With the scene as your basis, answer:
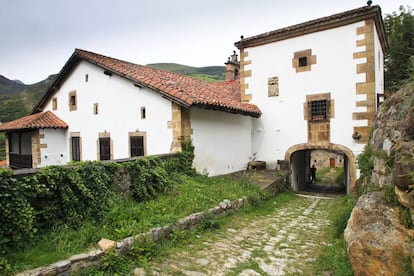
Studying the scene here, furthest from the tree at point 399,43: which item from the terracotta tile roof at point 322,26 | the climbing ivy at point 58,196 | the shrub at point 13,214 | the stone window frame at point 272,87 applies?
the shrub at point 13,214

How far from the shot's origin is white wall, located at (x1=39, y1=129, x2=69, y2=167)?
12516 millimetres

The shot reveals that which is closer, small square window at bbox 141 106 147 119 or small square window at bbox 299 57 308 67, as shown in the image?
small square window at bbox 141 106 147 119

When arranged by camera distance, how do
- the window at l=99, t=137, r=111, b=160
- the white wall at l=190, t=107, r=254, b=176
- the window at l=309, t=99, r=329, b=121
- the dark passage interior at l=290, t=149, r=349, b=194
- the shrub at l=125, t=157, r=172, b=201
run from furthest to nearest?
the dark passage interior at l=290, t=149, r=349, b=194 < the window at l=99, t=137, r=111, b=160 < the window at l=309, t=99, r=329, b=121 < the white wall at l=190, t=107, r=254, b=176 < the shrub at l=125, t=157, r=172, b=201

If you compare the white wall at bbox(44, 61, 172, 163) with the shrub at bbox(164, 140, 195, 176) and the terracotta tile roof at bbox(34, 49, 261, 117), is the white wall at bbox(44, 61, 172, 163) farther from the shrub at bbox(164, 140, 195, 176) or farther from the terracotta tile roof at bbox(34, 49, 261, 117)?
the shrub at bbox(164, 140, 195, 176)

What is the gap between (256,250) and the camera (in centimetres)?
454

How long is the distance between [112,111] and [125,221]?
7119mm

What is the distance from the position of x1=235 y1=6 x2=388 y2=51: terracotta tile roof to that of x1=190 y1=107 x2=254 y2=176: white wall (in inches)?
133

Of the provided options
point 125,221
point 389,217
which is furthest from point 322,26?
point 125,221

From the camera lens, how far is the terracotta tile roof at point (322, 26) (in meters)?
9.12

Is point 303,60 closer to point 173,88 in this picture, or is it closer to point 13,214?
point 173,88

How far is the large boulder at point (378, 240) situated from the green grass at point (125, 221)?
295 centimetres

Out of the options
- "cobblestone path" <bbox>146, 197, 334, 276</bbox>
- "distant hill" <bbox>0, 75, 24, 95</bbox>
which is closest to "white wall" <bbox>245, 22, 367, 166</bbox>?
"cobblestone path" <bbox>146, 197, 334, 276</bbox>

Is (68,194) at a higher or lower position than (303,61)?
lower

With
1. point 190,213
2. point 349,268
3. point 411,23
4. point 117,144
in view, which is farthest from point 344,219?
point 411,23
